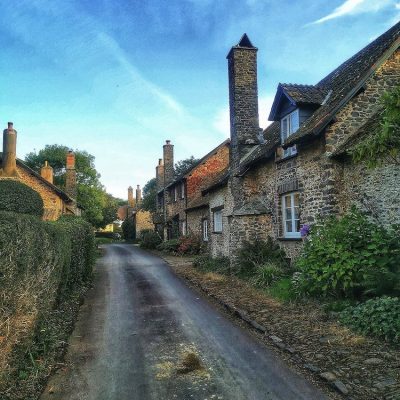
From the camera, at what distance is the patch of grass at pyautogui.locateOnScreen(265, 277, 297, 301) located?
9488 millimetres

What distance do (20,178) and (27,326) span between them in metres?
22.8

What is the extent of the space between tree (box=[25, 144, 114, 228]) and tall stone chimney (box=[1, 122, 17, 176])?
24.9 m

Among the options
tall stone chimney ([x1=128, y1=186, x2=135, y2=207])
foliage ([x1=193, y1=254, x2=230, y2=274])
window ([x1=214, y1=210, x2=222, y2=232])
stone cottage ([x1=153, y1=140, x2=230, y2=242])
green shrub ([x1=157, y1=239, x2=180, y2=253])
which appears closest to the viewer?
foliage ([x1=193, y1=254, x2=230, y2=274])

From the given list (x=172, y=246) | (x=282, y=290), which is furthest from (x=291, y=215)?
(x=172, y=246)

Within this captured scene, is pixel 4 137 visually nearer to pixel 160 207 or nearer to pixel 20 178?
pixel 20 178

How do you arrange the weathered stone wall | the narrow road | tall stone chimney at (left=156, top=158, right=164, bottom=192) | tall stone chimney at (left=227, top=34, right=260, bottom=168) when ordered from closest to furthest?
the narrow road, tall stone chimney at (left=227, top=34, right=260, bottom=168), the weathered stone wall, tall stone chimney at (left=156, top=158, right=164, bottom=192)

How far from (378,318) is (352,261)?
1824 millimetres

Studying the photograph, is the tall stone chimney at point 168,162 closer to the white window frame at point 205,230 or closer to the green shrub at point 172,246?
the green shrub at point 172,246

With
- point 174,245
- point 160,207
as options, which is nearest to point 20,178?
point 174,245

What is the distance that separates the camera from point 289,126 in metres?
13.4

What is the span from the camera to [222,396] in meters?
4.65

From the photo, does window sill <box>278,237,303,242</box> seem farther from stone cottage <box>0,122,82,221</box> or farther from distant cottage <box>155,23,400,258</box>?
stone cottage <box>0,122,82,221</box>

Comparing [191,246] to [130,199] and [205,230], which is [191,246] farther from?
[130,199]

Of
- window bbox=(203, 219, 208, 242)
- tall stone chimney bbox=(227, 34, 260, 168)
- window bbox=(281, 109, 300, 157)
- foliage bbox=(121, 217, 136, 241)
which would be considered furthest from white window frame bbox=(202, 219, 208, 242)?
foliage bbox=(121, 217, 136, 241)
